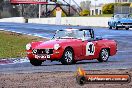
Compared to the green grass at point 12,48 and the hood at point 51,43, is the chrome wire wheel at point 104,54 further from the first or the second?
the green grass at point 12,48

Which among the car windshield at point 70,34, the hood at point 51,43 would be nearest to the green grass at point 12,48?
the car windshield at point 70,34

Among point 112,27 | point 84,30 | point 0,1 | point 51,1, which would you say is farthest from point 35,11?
point 84,30

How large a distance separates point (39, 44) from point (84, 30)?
1902 mm

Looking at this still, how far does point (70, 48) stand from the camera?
604 inches

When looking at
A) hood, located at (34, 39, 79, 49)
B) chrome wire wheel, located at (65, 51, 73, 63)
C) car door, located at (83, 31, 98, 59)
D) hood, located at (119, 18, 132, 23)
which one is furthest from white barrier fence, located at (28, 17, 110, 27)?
chrome wire wheel, located at (65, 51, 73, 63)

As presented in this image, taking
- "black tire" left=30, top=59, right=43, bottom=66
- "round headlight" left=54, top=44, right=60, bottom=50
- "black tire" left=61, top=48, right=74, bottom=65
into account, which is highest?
"round headlight" left=54, top=44, right=60, bottom=50

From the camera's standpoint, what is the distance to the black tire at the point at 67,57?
49.4 ft

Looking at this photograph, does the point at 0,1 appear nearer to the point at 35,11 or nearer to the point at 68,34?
the point at 35,11

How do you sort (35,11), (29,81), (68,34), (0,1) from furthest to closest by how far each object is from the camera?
(35,11) → (0,1) → (68,34) → (29,81)

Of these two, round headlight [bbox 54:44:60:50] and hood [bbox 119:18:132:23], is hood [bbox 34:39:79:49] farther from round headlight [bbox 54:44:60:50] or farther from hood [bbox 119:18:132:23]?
hood [bbox 119:18:132:23]

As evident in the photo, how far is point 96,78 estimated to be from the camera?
4648 mm

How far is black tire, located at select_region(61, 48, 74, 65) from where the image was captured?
15.0m

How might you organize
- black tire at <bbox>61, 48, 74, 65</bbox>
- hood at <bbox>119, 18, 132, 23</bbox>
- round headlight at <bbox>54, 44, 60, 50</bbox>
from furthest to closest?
hood at <bbox>119, 18, 132, 23</bbox>, black tire at <bbox>61, 48, 74, 65</bbox>, round headlight at <bbox>54, 44, 60, 50</bbox>

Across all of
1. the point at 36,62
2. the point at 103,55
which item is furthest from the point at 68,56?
the point at 103,55
